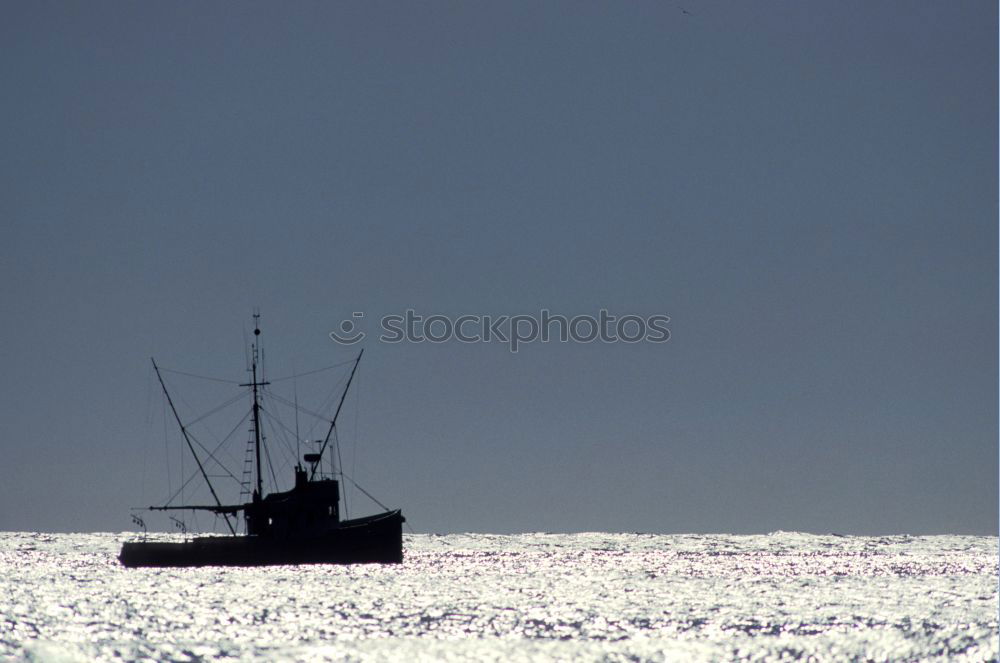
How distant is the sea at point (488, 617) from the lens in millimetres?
40906

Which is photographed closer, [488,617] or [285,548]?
[488,617]

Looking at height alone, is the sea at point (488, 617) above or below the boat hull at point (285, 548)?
below

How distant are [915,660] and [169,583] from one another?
141ft

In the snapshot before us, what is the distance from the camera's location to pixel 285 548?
83125mm

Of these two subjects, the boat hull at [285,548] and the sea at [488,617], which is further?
the boat hull at [285,548]

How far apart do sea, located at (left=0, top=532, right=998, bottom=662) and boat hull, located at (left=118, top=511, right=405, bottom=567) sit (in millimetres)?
1170

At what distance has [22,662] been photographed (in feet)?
124

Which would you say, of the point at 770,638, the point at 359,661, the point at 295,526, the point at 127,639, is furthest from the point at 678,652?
the point at 295,526

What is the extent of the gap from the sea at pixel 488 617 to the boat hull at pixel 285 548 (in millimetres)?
1170

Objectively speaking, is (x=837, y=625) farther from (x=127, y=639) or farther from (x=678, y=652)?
(x=127, y=639)

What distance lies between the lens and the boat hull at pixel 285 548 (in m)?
83.1

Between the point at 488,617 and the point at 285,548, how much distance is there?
3415 cm

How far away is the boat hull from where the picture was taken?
83.1 m

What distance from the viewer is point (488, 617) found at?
51.3 metres
